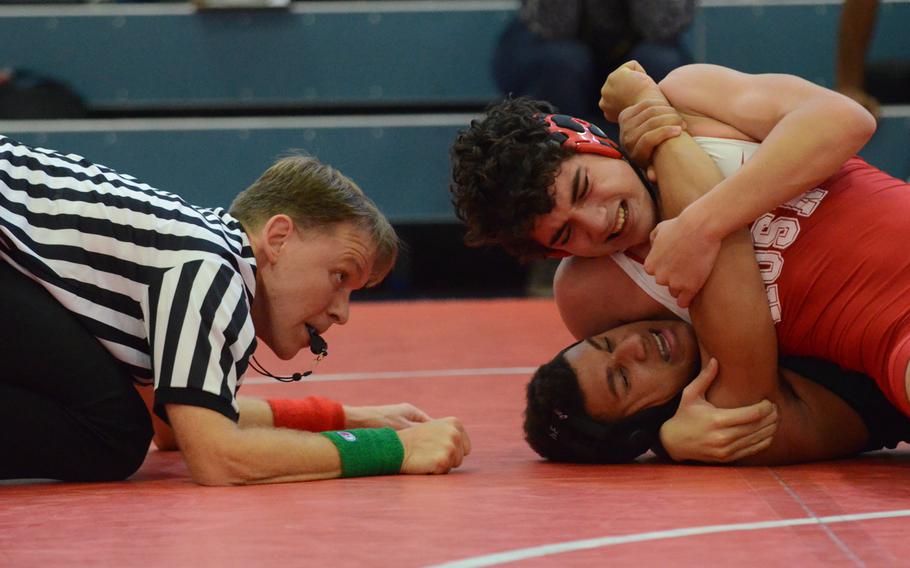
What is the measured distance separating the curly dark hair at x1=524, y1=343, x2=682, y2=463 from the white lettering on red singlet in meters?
0.28

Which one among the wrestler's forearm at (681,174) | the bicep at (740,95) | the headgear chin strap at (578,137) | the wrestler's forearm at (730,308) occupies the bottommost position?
the wrestler's forearm at (730,308)

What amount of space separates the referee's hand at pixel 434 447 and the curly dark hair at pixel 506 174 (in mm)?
406

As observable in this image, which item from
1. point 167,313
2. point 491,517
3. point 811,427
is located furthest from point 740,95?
point 167,313

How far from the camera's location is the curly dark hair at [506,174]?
2475 millimetres

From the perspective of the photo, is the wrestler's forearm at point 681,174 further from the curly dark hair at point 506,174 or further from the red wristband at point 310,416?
the red wristband at point 310,416

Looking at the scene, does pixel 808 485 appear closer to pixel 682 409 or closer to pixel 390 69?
pixel 682 409

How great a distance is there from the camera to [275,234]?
8.06 ft

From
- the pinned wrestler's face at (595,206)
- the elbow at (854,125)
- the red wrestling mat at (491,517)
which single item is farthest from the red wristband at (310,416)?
the elbow at (854,125)

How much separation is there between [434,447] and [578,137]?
0.68 metres

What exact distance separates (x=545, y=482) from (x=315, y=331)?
540mm

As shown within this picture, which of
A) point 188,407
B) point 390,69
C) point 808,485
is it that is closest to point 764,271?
point 808,485

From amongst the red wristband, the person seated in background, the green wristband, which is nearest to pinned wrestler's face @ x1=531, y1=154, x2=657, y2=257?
the green wristband

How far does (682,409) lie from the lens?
2484 mm

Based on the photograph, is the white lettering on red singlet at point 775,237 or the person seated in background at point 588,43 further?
the person seated in background at point 588,43
